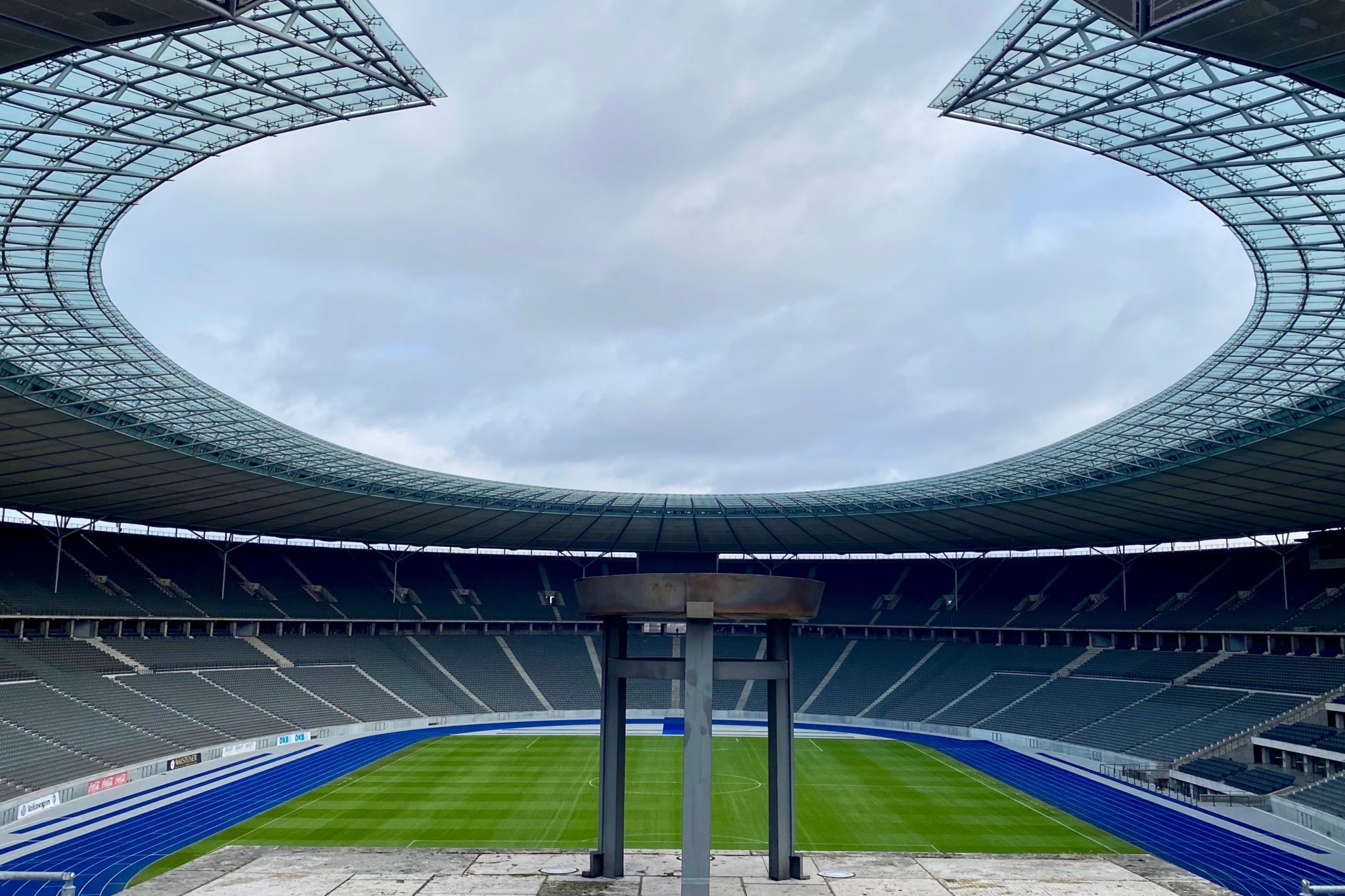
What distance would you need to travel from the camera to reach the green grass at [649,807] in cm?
3441

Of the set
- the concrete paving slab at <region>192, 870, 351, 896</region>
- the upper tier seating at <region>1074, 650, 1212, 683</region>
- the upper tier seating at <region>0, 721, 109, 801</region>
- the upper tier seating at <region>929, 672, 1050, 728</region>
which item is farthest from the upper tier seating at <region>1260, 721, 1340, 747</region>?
the upper tier seating at <region>0, 721, 109, 801</region>

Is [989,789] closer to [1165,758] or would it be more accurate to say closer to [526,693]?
[1165,758]

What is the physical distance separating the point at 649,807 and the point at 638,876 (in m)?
14.3

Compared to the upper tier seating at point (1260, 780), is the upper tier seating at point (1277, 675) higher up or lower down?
higher up

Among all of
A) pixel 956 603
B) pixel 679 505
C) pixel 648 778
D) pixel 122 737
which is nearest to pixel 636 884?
pixel 648 778

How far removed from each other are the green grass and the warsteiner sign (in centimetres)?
879

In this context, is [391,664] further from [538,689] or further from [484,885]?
[484,885]

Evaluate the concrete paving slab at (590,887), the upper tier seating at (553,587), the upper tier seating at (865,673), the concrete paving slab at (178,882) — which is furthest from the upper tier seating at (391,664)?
the concrete paving slab at (590,887)

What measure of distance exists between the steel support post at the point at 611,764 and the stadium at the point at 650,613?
0.59 feet

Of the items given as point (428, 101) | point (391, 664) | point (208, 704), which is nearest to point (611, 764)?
point (428, 101)

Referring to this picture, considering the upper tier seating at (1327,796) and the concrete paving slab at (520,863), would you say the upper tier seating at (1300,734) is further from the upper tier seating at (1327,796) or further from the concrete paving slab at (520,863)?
the concrete paving slab at (520,863)

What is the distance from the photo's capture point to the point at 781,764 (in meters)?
25.3

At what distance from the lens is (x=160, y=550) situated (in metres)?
67.2

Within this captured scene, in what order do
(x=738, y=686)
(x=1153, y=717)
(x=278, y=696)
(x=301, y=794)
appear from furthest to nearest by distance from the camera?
(x=738, y=686)
(x=278, y=696)
(x=1153, y=717)
(x=301, y=794)
